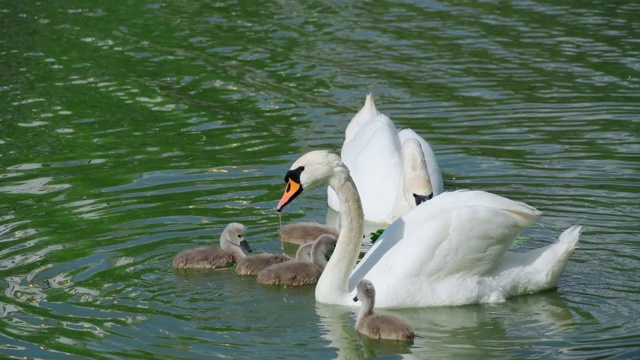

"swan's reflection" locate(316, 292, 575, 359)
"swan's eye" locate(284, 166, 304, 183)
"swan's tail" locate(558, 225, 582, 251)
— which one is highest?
"swan's eye" locate(284, 166, 304, 183)

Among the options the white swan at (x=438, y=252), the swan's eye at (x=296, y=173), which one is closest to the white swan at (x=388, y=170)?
the white swan at (x=438, y=252)

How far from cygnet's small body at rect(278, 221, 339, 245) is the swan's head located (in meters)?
1.65

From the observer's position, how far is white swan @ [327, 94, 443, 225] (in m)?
12.1

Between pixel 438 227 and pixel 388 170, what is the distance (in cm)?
319

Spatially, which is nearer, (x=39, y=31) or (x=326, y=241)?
(x=326, y=241)

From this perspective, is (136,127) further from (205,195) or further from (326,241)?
(326,241)

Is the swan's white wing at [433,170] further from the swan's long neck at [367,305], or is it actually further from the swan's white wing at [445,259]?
the swan's long neck at [367,305]

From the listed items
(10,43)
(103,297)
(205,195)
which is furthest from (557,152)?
(10,43)

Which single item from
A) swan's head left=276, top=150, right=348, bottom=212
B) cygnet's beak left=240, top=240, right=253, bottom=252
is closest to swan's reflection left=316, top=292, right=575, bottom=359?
swan's head left=276, top=150, right=348, bottom=212

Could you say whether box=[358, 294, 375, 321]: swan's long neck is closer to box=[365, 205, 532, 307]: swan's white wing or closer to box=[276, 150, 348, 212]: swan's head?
box=[365, 205, 532, 307]: swan's white wing

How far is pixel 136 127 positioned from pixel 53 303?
20.4 ft

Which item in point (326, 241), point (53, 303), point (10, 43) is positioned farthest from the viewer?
point (10, 43)

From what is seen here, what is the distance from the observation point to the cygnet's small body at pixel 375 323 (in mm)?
9352

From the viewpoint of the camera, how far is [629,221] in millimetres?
11844
